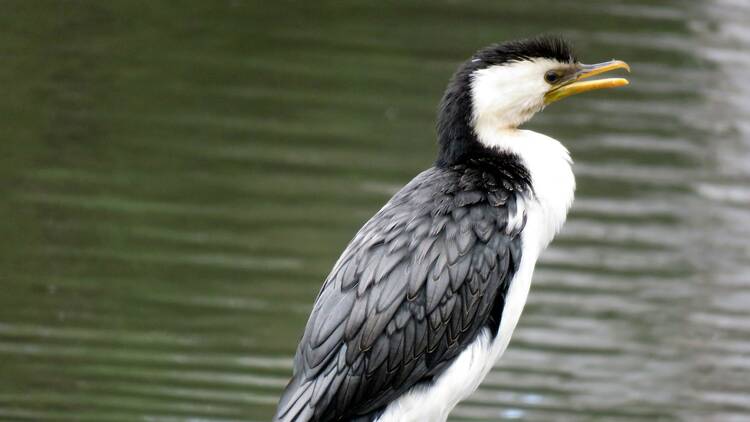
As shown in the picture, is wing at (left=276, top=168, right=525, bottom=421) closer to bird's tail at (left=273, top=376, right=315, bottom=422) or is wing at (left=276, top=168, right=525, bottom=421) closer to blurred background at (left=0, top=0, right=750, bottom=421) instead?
bird's tail at (left=273, top=376, right=315, bottom=422)

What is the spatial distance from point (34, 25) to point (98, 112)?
4.99ft

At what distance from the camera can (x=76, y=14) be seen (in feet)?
40.7

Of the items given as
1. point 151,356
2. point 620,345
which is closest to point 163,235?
point 151,356

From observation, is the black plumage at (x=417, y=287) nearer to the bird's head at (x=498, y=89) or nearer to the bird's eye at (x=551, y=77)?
the bird's head at (x=498, y=89)

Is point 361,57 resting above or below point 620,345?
above

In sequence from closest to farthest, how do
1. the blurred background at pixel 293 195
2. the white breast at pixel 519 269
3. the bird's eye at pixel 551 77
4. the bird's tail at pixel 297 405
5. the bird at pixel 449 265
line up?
the bird's tail at pixel 297 405 < the bird at pixel 449 265 < the white breast at pixel 519 269 < the bird's eye at pixel 551 77 < the blurred background at pixel 293 195

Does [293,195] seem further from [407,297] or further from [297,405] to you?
[297,405]

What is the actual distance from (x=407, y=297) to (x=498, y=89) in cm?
92

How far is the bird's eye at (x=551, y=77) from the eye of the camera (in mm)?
6357

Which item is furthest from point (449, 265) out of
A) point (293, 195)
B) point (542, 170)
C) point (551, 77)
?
point (293, 195)

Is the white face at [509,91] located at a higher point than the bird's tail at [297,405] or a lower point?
higher

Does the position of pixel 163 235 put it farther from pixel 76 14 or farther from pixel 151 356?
pixel 76 14

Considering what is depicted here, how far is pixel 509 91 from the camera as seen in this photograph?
621cm

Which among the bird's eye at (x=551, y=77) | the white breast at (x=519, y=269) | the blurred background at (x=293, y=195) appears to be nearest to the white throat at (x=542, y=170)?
the white breast at (x=519, y=269)
